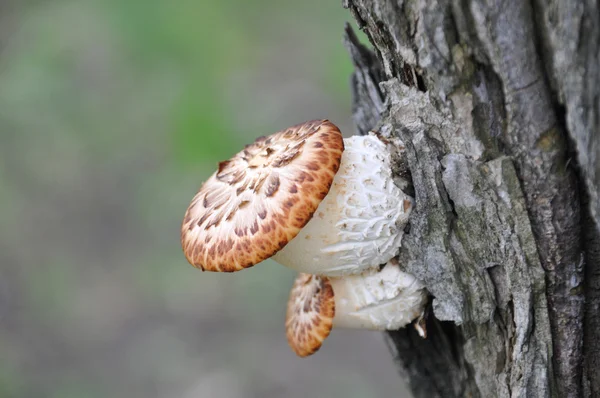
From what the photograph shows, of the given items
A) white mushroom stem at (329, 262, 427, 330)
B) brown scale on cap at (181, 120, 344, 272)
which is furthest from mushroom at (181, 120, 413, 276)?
white mushroom stem at (329, 262, 427, 330)

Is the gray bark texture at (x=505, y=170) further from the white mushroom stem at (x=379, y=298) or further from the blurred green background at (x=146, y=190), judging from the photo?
the blurred green background at (x=146, y=190)

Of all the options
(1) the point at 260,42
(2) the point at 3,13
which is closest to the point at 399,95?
(1) the point at 260,42

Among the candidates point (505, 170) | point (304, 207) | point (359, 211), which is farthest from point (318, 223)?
point (505, 170)

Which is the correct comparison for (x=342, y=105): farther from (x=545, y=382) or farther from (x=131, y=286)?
(x=545, y=382)

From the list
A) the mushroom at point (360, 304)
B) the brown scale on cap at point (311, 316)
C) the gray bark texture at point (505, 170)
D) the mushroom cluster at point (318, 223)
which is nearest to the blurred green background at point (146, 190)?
the brown scale on cap at point (311, 316)

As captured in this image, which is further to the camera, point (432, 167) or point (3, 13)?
point (3, 13)

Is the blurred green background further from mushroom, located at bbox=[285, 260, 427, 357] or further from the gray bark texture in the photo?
the gray bark texture

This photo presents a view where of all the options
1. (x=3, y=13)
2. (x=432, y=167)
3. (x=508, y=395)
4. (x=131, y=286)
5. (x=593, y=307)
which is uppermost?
(x=3, y=13)

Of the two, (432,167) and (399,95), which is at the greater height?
(399,95)
